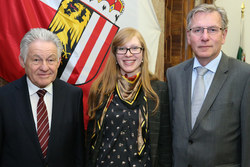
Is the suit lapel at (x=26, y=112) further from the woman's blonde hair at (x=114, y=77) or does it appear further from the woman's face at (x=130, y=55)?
the woman's face at (x=130, y=55)

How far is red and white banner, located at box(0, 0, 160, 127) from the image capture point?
2.27m

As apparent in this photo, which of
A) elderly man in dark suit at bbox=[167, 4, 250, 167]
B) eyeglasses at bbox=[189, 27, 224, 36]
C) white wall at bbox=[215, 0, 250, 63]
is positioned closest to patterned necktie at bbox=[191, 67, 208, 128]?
elderly man in dark suit at bbox=[167, 4, 250, 167]

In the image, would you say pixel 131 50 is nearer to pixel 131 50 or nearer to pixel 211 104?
pixel 131 50

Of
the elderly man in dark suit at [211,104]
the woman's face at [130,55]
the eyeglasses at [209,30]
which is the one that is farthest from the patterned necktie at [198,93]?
the woman's face at [130,55]

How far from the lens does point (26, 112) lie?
1843 mm

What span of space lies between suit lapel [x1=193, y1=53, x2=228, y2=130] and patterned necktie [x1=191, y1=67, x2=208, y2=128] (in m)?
0.05

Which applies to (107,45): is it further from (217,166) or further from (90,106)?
(217,166)

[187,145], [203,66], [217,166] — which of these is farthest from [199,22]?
Result: [217,166]

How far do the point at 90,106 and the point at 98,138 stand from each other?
26 cm

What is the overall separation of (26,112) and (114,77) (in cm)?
68

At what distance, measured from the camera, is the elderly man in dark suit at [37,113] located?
5.95 feet

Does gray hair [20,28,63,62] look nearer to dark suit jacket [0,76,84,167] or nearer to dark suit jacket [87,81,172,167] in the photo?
dark suit jacket [0,76,84,167]

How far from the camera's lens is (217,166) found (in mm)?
1796

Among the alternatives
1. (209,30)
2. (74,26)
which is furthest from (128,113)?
(74,26)
